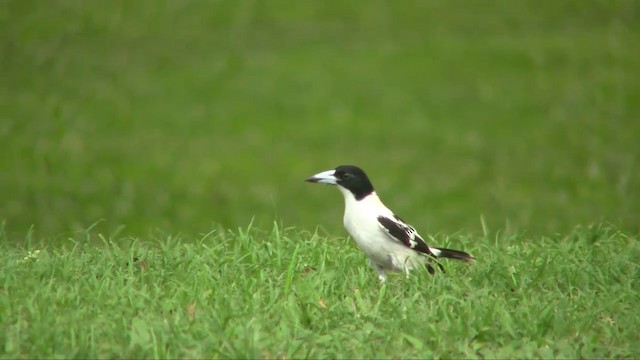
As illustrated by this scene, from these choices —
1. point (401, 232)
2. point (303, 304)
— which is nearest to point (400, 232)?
point (401, 232)

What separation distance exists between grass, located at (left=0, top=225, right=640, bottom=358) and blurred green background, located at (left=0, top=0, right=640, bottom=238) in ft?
21.1

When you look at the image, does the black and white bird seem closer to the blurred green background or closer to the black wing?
the black wing

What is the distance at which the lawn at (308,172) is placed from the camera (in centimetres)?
618

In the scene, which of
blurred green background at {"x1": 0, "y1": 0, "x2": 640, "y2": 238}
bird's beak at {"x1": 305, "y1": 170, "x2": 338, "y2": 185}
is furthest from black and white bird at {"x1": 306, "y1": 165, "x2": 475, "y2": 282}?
blurred green background at {"x1": 0, "y1": 0, "x2": 640, "y2": 238}

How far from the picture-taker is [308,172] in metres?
16.3

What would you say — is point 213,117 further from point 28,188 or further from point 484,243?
point 484,243

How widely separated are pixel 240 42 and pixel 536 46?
6.27 m

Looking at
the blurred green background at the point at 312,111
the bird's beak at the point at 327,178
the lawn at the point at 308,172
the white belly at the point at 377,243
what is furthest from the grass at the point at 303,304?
the blurred green background at the point at 312,111

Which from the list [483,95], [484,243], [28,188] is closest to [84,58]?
[28,188]

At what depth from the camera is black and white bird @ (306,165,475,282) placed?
22.9 feet

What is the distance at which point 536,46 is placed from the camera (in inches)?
838

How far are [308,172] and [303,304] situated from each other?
32.9 feet

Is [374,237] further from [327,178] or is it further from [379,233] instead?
[327,178]

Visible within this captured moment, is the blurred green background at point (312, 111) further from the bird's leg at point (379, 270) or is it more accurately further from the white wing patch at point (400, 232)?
the white wing patch at point (400, 232)
